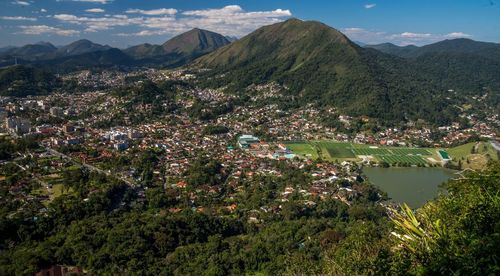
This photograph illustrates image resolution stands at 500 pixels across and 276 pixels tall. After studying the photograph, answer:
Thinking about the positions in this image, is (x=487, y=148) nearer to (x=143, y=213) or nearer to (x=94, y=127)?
(x=143, y=213)

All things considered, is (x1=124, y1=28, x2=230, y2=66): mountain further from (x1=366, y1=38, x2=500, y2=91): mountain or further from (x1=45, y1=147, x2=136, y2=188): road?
(x1=45, y1=147, x2=136, y2=188): road

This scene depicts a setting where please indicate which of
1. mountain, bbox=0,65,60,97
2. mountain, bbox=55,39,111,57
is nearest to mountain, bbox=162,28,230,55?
mountain, bbox=55,39,111,57

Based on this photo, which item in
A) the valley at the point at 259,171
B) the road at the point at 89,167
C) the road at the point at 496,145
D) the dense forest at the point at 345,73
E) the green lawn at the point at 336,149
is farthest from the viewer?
the dense forest at the point at 345,73

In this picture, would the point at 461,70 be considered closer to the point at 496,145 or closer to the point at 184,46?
the point at 496,145

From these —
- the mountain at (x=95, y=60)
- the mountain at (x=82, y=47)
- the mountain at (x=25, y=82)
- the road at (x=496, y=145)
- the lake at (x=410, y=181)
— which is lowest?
the lake at (x=410, y=181)

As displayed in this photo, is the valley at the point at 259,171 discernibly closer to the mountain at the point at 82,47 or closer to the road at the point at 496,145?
the road at the point at 496,145

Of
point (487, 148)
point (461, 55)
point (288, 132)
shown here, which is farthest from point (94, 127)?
point (461, 55)

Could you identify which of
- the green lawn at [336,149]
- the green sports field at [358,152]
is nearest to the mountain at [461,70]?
the green sports field at [358,152]

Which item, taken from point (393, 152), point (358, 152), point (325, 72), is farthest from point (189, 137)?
point (325, 72)
